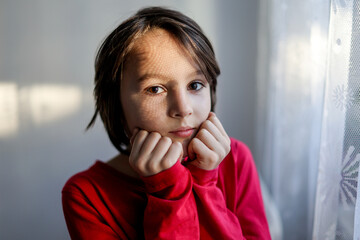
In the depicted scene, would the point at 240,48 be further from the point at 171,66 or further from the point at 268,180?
the point at 171,66

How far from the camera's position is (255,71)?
1.55 m

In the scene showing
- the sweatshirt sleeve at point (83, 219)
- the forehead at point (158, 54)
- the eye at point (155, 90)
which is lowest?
the sweatshirt sleeve at point (83, 219)

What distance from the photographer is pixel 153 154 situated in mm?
641

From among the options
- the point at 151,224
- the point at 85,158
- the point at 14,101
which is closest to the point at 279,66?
the point at 151,224

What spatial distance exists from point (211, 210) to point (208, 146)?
0.15 metres

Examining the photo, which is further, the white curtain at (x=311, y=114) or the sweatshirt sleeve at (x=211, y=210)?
the sweatshirt sleeve at (x=211, y=210)

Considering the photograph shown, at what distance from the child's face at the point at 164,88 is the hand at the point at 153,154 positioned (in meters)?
0.03

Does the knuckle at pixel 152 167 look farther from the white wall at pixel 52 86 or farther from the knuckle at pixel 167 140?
the white wall at pixel 52 86

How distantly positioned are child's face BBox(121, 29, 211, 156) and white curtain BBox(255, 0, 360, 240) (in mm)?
297

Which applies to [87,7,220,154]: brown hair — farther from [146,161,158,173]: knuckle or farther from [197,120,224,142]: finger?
[146,161,158,173]: knuckle

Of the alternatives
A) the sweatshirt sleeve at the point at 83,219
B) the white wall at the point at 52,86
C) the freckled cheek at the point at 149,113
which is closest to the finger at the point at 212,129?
the freckled cheek at the point at 149,113

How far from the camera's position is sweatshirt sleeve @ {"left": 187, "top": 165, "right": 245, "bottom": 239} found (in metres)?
0.67

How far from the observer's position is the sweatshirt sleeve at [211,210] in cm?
67

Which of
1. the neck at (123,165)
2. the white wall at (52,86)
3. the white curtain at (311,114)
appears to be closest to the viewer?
the white curtain at (311,114)
